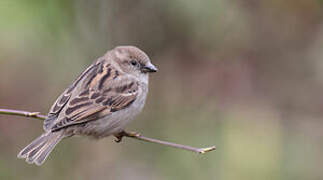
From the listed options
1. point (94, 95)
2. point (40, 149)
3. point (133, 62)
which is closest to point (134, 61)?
point (133, 62)

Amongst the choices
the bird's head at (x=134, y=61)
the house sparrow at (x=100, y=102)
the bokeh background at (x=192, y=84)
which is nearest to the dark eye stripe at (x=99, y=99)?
the house sparrow at (x=100, y=102)

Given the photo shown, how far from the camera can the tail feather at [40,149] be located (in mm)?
3805

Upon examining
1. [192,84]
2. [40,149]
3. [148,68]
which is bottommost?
[40,149]

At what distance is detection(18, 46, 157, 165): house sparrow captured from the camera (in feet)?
13.4

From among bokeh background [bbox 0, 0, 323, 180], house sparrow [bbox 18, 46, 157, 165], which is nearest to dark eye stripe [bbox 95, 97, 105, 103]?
house sparrow [bbox 18, 46, 157, 165]

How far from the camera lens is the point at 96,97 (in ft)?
14.3

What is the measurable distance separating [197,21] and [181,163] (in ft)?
4.33

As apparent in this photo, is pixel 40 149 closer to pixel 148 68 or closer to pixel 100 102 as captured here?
pixel 100 102

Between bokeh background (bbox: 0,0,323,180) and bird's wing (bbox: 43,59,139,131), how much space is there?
2.08 feet

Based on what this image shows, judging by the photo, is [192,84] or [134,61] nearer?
[134,61]

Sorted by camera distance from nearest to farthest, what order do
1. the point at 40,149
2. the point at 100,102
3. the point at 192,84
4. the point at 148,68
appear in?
the point at 40,149 → the point at 100,102 → the point at 148,68 → the point at 192,84

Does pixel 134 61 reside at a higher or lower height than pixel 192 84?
higher

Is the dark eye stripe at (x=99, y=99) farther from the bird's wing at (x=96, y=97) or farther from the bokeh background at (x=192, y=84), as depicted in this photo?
the bokeh background at (x=192, y=84)

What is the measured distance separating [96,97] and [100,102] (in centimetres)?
5
